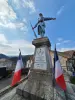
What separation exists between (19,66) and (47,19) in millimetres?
3250

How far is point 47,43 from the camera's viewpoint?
512 cm

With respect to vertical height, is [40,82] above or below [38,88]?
above

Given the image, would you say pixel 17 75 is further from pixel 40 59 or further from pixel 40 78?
pixel 40 59

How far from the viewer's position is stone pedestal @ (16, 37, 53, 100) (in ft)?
13.0

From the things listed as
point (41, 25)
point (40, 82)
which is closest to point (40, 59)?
point (40, 82)

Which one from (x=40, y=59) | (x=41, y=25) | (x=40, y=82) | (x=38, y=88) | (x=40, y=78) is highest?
(x=41, y=25)

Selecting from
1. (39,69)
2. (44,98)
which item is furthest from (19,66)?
(44,98)

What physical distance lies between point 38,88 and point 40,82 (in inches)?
15.3

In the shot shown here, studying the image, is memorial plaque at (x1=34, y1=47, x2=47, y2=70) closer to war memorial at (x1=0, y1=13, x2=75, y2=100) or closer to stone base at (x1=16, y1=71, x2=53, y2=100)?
war memorial at (x1=0, y1=13, x2=75, y2=100)

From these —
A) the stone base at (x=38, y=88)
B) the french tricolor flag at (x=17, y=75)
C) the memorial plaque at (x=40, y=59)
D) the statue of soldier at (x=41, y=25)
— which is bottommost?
the stone base at (x=38, y=88)

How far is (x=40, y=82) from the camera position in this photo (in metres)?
4.55

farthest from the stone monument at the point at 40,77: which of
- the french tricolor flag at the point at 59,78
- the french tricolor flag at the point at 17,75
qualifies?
the french tricolor flag at the point at 59,78

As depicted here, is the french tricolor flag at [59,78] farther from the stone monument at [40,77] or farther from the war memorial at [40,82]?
the stone monument at [40,77]

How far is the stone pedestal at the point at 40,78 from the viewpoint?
3.96 meters
